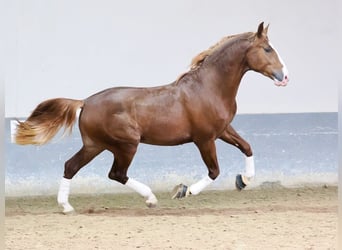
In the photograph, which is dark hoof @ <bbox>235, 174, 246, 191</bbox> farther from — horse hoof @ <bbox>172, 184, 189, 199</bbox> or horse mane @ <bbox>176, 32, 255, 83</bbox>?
horse mane @ <bbox>176, 32, 255, 83</bbox>

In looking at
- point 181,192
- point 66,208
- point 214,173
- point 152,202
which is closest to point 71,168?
point 66,208

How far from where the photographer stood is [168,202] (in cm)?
249

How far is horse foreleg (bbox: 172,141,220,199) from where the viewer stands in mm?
2449

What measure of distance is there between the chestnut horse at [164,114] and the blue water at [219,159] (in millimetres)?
64

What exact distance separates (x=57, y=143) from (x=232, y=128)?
2.33 feet

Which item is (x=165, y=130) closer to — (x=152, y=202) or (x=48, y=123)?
(x=152, y=202)

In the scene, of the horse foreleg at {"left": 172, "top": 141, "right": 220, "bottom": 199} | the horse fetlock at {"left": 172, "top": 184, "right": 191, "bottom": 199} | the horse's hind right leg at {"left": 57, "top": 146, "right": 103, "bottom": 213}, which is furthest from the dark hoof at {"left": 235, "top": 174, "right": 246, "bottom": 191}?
the horse's hind right leg at {"left": 57, "top": 146, "right": 103, "bottom": 213}

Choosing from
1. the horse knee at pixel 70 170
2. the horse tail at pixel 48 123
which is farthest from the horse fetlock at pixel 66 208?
the horse tail at pixel 48 123

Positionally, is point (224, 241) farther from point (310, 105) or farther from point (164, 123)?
point (310, 105)

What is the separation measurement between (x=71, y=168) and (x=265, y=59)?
0.88 metres

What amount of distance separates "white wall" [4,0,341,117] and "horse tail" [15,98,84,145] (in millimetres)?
77

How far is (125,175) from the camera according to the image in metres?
2.43

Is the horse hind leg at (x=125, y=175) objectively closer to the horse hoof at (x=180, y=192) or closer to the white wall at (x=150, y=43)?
the horse hoof at (x=180, y=192)

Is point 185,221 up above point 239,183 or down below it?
below
